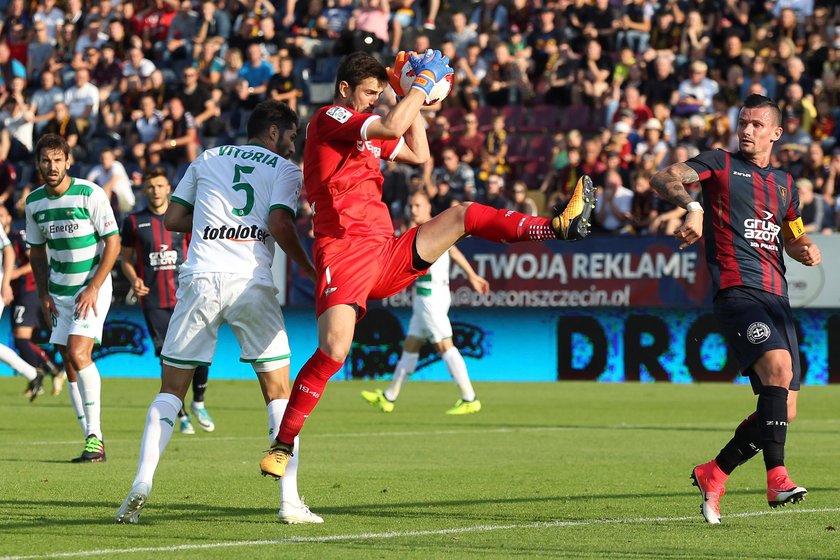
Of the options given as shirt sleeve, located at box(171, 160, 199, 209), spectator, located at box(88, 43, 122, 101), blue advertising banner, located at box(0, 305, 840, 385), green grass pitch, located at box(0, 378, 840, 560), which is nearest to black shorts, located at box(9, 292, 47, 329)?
blue advertising banner, located at box(0, 305, 840, 385)

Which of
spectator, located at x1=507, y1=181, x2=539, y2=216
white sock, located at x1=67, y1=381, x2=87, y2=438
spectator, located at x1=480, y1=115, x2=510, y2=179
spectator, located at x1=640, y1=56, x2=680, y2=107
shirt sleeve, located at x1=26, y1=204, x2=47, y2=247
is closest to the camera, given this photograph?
shirt sleeve, located at x1=26, y1=204, x2=47, y2=247

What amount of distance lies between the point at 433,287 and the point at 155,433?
9.86 meters

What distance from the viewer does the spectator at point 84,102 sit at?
28.6 meters

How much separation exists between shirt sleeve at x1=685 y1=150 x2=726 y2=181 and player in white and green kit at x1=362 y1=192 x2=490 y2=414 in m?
8.63

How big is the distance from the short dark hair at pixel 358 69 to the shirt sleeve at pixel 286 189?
54 centimetres

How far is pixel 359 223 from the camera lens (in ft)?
25.6

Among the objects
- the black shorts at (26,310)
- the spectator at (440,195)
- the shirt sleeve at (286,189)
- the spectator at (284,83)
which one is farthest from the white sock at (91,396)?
the spectator at (284,83)

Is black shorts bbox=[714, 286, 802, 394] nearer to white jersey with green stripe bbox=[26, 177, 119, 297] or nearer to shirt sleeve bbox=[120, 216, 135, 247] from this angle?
white jersey with green stripe bbox=[26, 177, 119, 297]

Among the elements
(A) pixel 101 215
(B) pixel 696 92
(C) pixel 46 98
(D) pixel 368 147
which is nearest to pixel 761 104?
(D) pixel 368 147

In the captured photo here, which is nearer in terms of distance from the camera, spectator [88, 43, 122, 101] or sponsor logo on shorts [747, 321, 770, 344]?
Answer: sponsor logo on shorts [747, 321, 770, 344]

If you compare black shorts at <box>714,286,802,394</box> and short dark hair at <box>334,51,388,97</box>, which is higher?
short dark hair at <box>334,51,388,97</box>

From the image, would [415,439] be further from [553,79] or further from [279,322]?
[553,79]

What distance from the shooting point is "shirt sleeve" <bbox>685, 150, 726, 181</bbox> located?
7.95 metres

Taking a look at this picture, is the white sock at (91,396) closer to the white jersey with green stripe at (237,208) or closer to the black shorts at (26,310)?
the white jersey with green stripe at (237,208)
